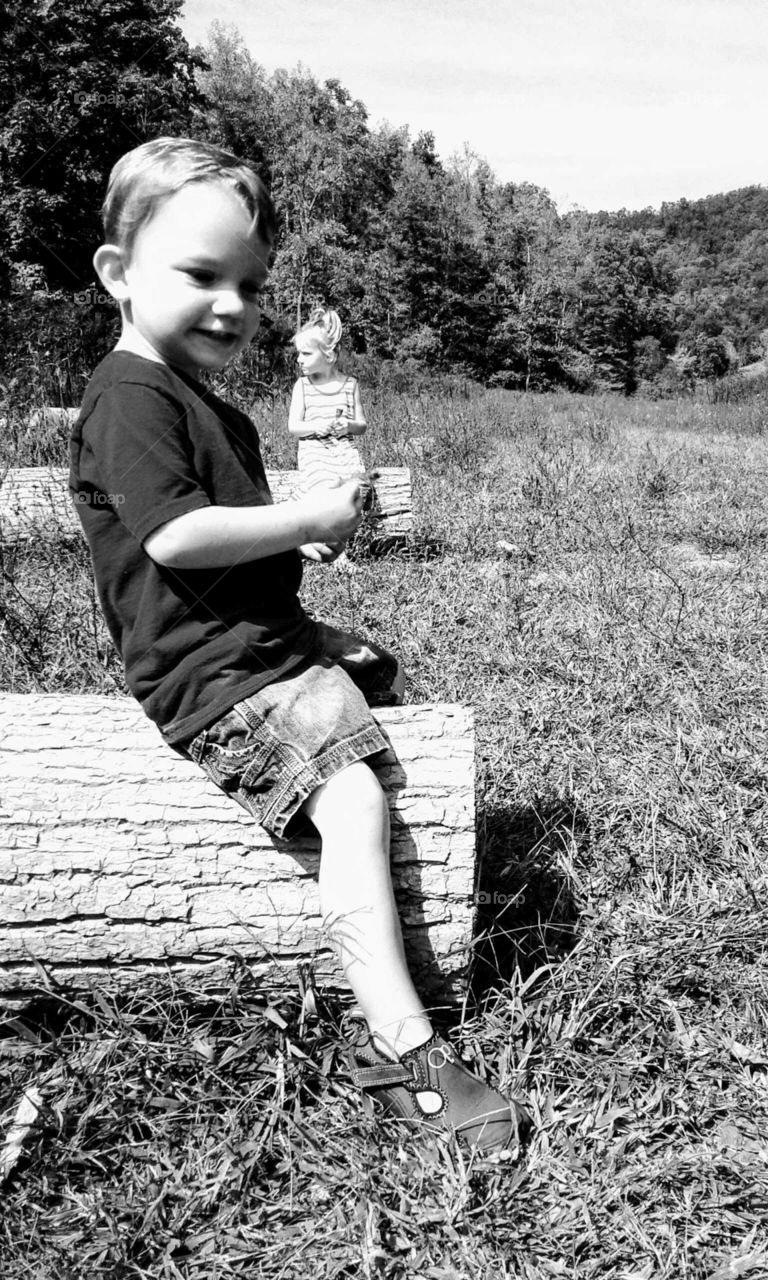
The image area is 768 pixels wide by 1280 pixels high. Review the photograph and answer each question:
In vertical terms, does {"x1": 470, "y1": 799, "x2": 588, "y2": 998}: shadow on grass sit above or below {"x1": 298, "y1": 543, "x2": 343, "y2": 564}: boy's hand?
below

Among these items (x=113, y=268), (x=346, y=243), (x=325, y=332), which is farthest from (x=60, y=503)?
(x=346, y=243)

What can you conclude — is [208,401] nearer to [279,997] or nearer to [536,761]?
[279,997]

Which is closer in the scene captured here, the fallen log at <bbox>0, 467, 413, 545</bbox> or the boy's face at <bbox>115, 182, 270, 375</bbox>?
the boy's face at <bbox>115, 182, 270, 375</bbox>

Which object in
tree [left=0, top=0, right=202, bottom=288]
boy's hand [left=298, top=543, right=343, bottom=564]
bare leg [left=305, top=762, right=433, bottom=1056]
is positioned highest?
tree [left=0, top=0, right=202, bottom=288]

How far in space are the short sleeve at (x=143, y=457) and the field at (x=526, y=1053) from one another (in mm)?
943

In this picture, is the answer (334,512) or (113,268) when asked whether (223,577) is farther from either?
(113,268)

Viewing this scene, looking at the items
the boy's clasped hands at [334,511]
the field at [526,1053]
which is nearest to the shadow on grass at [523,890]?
the field at [526,1053]

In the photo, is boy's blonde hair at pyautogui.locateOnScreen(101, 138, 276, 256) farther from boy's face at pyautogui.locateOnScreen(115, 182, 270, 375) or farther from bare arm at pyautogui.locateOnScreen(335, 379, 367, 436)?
bare arm at pyautogui.locateOnScreen(335, 379, 367, 436)

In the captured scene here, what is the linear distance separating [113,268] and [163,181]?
18cm

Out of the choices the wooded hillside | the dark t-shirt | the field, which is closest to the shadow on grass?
the field

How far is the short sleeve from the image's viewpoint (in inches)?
57.2

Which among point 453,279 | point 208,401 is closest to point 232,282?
point 208,401

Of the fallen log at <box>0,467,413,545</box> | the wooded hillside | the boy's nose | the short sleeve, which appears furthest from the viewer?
the wooded hillside

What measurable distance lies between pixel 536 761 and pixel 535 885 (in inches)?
21.8
